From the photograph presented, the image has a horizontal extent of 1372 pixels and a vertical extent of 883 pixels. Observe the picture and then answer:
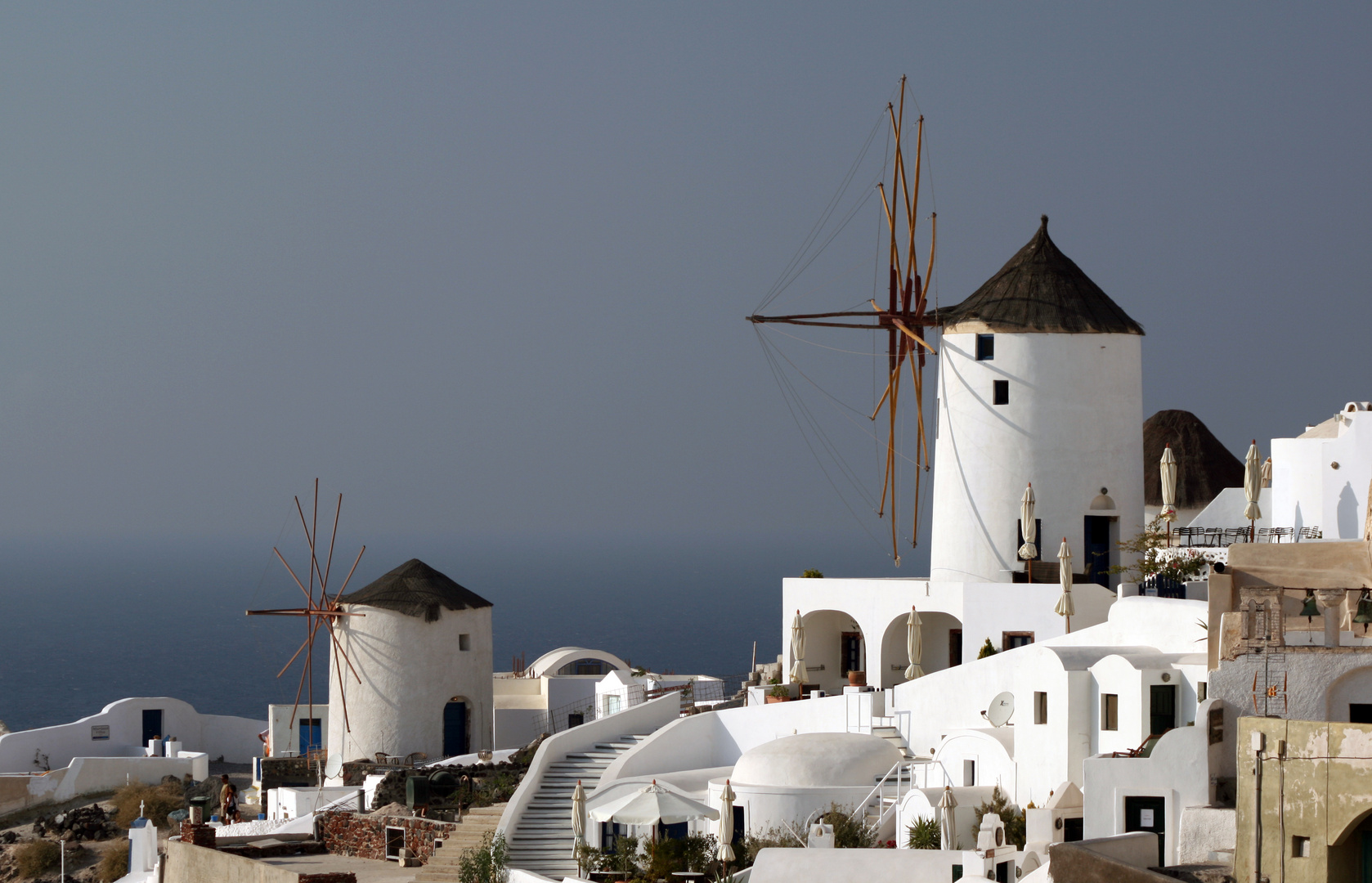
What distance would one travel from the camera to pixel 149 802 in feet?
128

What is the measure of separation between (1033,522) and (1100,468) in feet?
5.35

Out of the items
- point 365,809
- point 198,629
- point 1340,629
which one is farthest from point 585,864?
point 198,629

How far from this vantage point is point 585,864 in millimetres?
26312

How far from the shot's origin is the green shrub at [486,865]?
88.6 feet

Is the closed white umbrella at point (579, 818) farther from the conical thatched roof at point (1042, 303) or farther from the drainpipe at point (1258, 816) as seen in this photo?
the conical thatched roof at point (1042, 303)

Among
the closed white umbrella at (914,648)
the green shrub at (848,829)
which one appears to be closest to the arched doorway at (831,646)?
the closed white umbrella at (914,648)

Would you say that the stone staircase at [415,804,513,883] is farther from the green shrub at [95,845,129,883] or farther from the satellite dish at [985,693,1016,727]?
the green shrub at [95,845,129,883]

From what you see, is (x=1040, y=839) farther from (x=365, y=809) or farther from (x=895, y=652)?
(x=365, y=809)

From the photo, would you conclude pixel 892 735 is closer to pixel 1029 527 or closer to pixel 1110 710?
pixel 1029 527

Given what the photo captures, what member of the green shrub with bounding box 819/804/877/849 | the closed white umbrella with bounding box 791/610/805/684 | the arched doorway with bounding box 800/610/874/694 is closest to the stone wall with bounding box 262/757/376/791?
the arched doorway with bounding box 800/610/874/694

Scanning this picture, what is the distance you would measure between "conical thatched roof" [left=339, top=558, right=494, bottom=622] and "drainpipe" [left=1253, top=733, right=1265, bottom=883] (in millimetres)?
21778

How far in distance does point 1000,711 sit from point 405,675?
1586cm

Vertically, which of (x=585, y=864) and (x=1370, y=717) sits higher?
(x=1370, y=717)

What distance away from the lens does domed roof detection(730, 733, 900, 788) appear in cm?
2656
